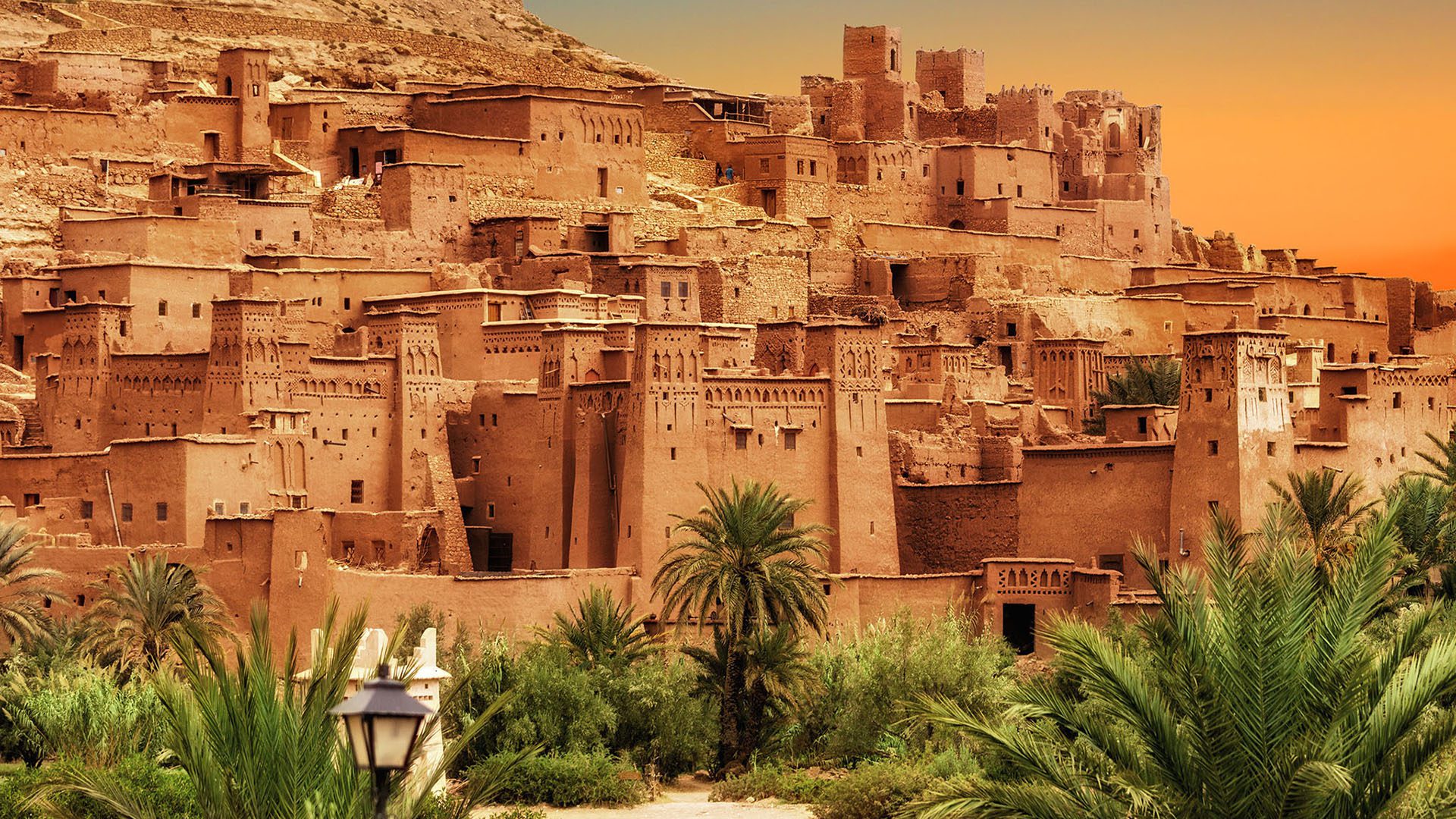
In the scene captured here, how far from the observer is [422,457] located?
40.8 metres

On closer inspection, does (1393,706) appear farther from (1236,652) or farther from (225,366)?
(225,366)

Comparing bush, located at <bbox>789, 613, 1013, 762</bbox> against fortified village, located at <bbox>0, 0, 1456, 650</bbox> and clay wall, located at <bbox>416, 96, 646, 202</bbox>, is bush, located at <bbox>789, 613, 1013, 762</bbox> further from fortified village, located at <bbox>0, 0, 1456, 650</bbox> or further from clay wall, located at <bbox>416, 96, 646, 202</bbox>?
clay wall, located at <bbox>416, 96, 646, 202</bbox>

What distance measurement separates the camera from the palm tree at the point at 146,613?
33.9 metres

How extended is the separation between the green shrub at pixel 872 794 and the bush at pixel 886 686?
2444 mm

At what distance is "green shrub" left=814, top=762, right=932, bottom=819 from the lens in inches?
1146

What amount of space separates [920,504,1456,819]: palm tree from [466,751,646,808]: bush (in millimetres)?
14759

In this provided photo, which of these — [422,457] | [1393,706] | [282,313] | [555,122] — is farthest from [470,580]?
[1393,706]

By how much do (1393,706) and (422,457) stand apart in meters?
26.1

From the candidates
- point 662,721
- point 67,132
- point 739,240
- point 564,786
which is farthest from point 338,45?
point 564,786

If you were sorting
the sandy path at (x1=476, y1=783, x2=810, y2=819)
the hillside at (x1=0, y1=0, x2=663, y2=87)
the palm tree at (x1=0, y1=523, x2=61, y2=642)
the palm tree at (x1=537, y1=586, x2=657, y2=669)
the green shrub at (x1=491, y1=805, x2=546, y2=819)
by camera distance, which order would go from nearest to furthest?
the green shrub at (x1=491, y1=805, x2=546, y2=819) < the sandy path at (x1=476, y1=783, x2=810, y2=819) < the palm tree at (x1=0, y1=523, x2=61, y2=642) < the palm tree at (x1=537, y1=586, x2=657, y2=669) < the hillside at (x1=0, y1=0, x2=663, y2=87)

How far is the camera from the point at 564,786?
31.8 metres

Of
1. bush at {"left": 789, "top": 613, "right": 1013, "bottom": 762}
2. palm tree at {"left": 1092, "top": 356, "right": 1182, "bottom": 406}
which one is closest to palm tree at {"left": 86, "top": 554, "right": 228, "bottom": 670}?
bush at {"left": 789, "top": 613, "right": 1013, "bottom": 762}

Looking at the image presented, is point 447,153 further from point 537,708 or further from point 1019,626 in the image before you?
point 537,708

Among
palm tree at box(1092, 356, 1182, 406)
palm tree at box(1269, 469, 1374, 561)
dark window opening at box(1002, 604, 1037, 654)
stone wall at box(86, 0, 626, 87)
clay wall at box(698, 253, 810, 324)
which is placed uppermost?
stone wall at box(86, 0, 626, 87)
